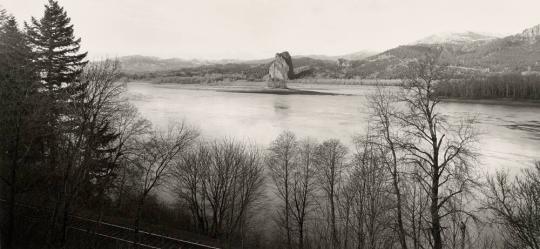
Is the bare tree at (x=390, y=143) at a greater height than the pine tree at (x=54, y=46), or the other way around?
the pine tree at (x=54, y=46)

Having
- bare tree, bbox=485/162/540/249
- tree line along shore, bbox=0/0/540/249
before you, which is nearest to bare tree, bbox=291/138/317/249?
tree line along shore, bbox=0/0/540/249

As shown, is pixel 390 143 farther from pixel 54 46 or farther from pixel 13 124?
pixel 54 46

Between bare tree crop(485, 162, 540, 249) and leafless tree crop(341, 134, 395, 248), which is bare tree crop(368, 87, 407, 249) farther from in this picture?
bare tree crop(485, 162, 540, 249)

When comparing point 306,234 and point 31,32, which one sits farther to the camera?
point 306,234

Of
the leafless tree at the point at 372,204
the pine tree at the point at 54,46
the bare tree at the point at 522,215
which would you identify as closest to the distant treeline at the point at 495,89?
the leafless tree at the point at 372,204

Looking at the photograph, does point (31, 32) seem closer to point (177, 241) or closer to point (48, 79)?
point (48, 79)

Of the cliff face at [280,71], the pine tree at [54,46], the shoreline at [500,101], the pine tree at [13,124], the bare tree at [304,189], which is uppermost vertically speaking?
the cliff face at [280,71]

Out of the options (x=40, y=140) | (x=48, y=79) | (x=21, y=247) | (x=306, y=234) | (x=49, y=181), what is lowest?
(x=306, y=234)

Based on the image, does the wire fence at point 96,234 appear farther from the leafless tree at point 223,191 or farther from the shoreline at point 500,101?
the shoreline at point 500,101

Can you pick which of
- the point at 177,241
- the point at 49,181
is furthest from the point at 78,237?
the point at 177,241
